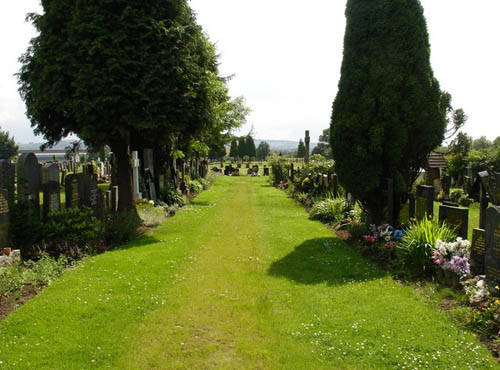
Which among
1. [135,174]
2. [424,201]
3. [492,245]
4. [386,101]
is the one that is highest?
[386,101]

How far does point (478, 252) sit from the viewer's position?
21.0 ft

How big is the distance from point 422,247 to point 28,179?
7.98 meters

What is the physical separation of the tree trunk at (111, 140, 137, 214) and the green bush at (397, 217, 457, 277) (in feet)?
26.4

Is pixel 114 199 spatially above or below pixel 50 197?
below

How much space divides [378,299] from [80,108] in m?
8.16

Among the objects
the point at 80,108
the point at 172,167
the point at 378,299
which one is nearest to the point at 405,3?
the point at 378,299

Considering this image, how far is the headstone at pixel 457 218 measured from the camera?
7242 mm

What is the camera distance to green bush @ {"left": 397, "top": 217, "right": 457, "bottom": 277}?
687 centimetres

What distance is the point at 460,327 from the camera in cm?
500

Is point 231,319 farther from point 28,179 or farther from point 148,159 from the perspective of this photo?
point 148,159

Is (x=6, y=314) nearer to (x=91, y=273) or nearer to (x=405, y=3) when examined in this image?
(x=91, y=273)

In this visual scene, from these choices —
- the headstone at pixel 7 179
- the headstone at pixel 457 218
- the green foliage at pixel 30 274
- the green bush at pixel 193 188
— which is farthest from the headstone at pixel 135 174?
the headstone at pixel 457 218

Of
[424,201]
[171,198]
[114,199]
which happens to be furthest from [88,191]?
[424,201]

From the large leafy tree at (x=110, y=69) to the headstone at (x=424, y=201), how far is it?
6062 millimetres
